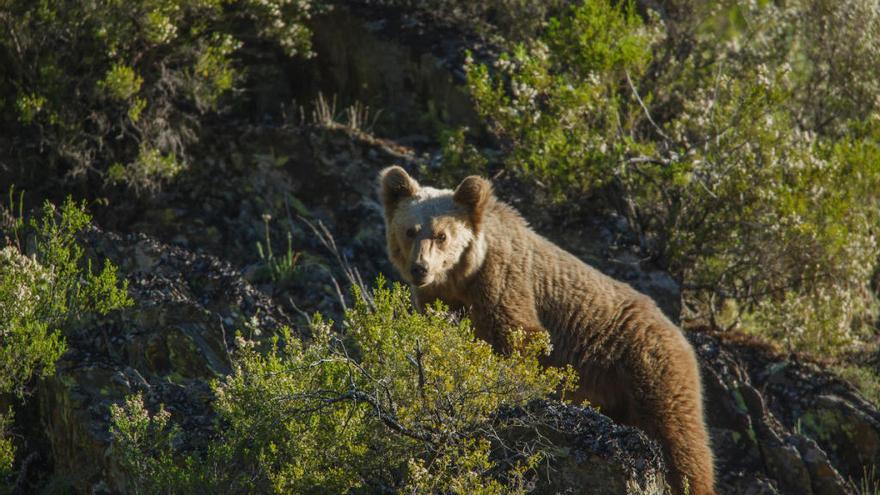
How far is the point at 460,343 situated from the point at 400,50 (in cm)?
735

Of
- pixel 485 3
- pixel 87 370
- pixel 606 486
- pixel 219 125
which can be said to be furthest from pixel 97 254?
pixel 485 3

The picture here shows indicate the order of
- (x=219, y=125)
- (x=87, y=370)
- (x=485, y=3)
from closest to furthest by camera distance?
(x=87, y=370), (x=219, y=125), (x=485, y=3)

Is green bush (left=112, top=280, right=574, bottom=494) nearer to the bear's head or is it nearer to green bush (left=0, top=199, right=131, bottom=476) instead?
green bush (left=0, top=199, right=131, bottom=476)

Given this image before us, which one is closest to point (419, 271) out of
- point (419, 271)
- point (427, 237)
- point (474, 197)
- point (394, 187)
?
point (419, 271)

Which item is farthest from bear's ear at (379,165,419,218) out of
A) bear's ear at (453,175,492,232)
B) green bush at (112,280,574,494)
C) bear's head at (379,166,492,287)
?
green bush at (112,280,574,494)

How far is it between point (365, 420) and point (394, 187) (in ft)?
8.88

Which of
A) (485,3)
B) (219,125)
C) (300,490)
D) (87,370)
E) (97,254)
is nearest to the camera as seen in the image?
(300,490)

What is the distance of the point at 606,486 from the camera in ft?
18.6

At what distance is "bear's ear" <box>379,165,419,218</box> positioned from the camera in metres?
8.15

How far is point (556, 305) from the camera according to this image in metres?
8.02

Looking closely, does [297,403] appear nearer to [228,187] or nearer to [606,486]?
[606,486]

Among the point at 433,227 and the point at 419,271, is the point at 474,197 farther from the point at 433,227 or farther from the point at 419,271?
the point at 419,271

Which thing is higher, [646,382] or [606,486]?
[606,486]

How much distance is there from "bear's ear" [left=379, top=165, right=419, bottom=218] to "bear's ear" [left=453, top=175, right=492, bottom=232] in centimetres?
39
